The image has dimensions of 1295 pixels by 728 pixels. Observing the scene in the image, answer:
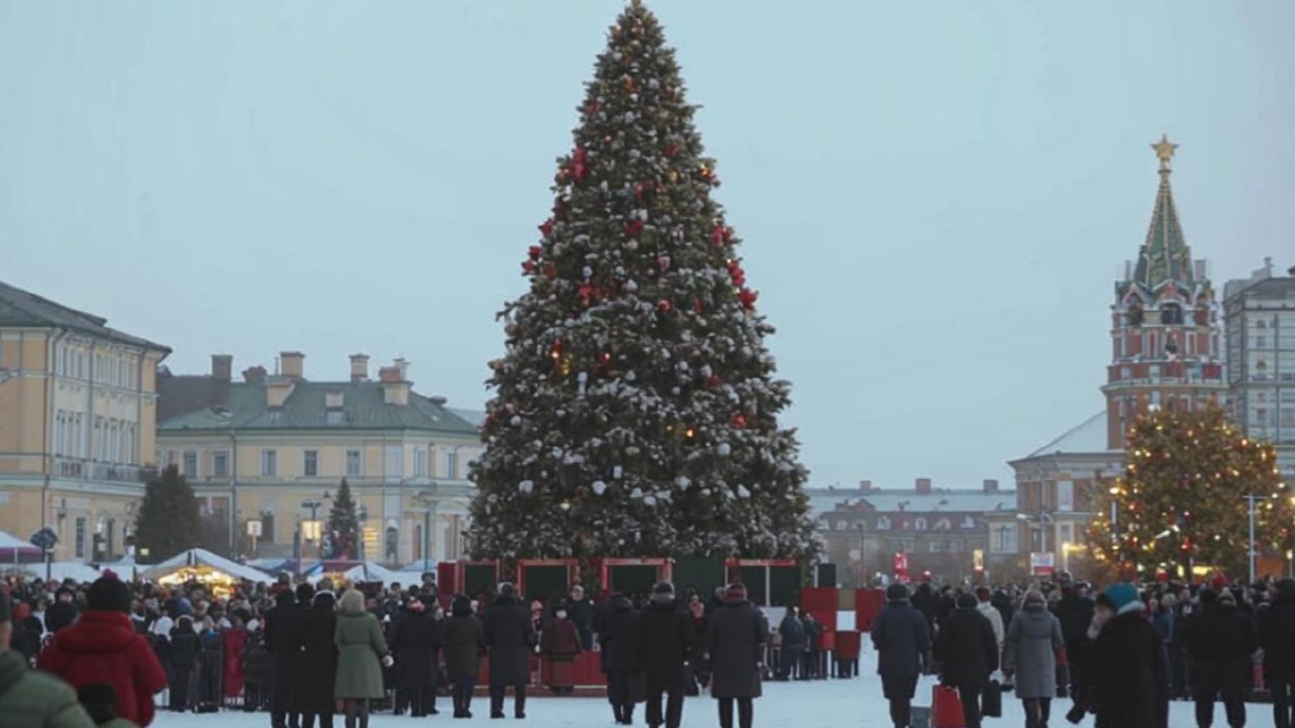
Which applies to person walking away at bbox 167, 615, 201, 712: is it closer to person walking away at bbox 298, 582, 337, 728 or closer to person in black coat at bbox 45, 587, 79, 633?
person in black coat at bbox 45, 587, 79, 633

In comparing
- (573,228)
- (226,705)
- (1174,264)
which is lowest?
(226,705)

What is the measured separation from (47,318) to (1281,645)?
90.4 meters

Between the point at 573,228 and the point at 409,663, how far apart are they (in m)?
8.86

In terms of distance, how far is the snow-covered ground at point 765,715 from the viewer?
30.4m

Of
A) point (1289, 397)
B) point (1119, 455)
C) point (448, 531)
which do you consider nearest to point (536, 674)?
point (448, 531)

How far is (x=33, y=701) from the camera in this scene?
28.8 feet

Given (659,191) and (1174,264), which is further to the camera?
(1174,264)

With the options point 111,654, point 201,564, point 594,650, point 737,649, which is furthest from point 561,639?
point 201,564

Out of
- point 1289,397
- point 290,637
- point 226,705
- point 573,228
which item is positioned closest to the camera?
point 290,637

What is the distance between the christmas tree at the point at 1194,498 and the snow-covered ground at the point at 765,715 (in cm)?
3970

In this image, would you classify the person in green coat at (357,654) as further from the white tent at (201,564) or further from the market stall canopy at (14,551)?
the market stall canopy at (14,551)

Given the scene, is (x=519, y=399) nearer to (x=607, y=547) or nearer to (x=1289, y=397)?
(x=607, y=547)

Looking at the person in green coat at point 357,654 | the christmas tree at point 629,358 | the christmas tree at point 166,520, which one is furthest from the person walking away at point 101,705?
the christmas tree at point 166,520

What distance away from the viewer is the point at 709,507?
38906 millimetres
